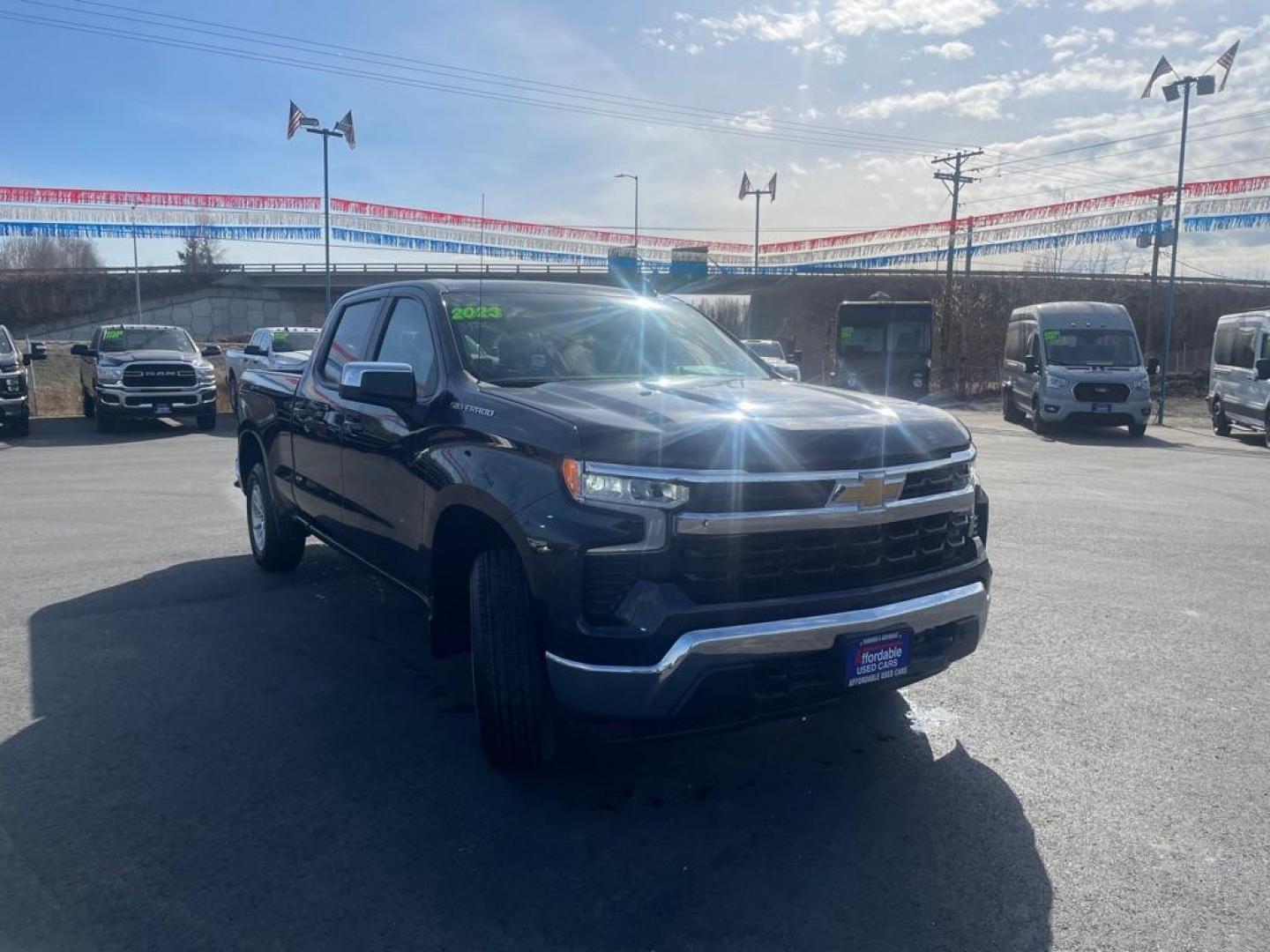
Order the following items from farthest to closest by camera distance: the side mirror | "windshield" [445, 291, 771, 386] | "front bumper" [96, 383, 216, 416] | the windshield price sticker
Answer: "front bumper" [96, 383, 216, 416]
the windshield price sticker
"windshield" [445, 291, 771, 386]
the side mirror

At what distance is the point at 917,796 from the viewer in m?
3.68

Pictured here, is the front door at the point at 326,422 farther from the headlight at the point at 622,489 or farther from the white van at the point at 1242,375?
the white van at the point at 1242,375

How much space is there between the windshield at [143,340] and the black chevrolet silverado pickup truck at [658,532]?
54.4ft

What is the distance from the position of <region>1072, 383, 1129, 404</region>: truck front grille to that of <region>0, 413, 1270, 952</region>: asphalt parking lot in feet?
47.6

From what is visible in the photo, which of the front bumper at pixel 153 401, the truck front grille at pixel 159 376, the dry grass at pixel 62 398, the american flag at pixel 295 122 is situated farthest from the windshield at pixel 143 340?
the american flag at pixel 295 122

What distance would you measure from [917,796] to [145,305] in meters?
75.0

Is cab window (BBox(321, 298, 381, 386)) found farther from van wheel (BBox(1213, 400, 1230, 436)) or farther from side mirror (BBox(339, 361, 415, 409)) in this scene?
A: van wheel (BBox(1213, 400, 1230, 436))

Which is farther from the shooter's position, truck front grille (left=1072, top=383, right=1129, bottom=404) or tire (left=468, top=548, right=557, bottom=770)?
truck front grille (left=1072, top=383, right=1129, bottom=404)

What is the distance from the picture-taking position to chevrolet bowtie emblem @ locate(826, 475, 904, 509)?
3432mm

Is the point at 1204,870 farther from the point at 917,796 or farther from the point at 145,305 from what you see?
the point at 145,305

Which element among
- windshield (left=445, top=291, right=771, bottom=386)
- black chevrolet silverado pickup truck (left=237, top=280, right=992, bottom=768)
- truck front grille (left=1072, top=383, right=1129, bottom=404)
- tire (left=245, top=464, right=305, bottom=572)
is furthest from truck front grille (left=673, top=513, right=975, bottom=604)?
A: truck front grille (left=1072, top=383, right=1129, bottom=404)

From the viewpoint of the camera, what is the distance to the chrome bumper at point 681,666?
3135 mm

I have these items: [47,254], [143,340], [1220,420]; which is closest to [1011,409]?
[1220,420]

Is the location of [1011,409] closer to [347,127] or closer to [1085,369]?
[1085,369]
